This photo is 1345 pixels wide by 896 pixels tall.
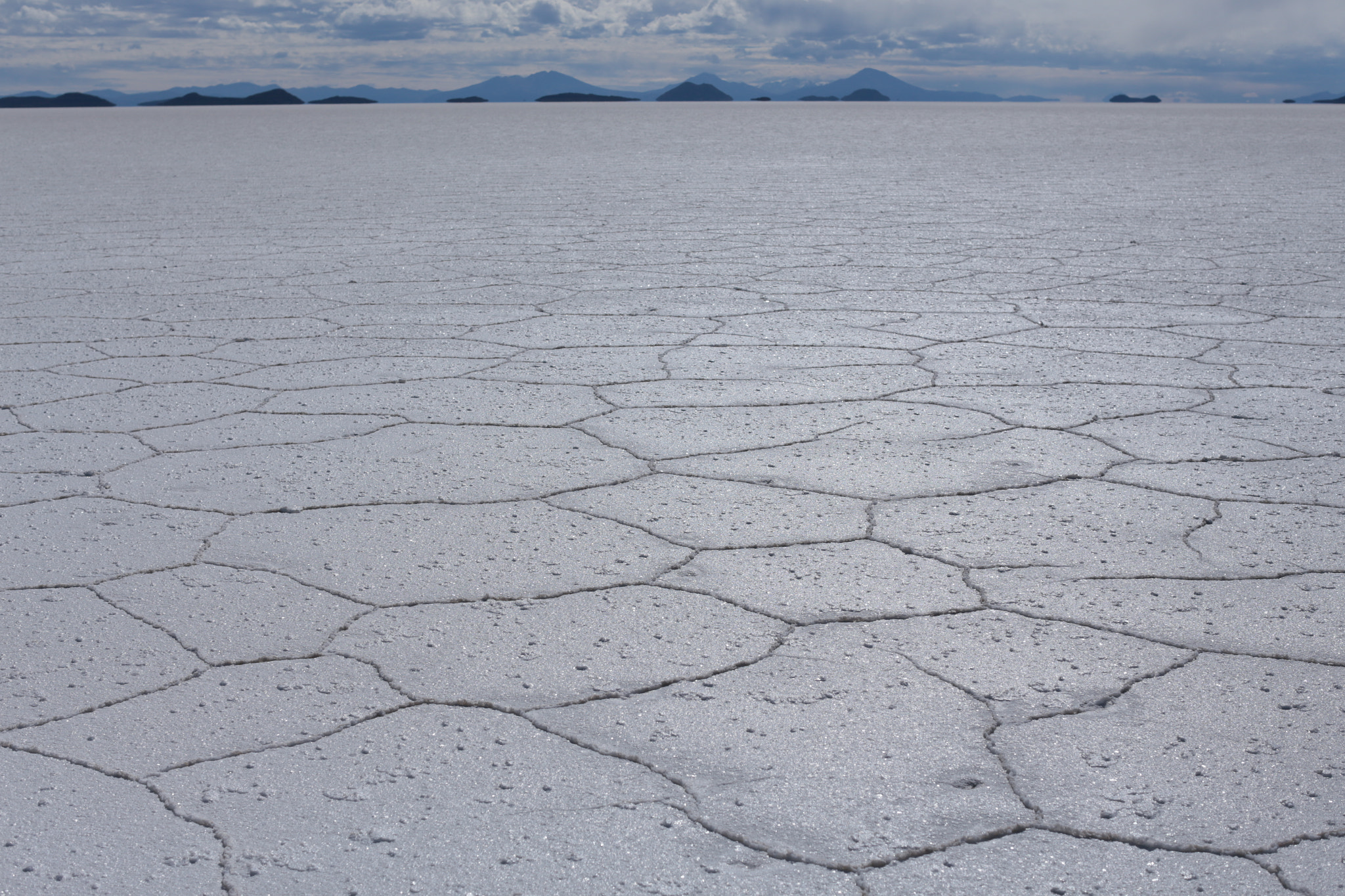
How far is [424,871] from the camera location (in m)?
1.00

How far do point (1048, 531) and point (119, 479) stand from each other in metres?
1.49

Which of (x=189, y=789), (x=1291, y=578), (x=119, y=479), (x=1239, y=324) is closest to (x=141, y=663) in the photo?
(x=189, y=789)

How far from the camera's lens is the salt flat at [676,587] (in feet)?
3.44

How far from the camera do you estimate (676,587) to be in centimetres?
155

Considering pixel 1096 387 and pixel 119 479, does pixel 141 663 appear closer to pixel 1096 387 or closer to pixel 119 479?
pixel 119 479

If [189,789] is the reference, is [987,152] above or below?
→ above

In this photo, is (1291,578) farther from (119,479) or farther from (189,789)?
(119,479)

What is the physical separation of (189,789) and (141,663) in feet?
0.97

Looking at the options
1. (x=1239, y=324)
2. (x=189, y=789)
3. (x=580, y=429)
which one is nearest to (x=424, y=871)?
(x=189, y=789)

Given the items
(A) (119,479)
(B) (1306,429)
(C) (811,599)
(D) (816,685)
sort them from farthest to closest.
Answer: (B) (1306,429) → (A) (119,479) → (C) (811,599) → (D) (816,685)

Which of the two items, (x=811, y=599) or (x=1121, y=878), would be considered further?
(x=811, y=599)

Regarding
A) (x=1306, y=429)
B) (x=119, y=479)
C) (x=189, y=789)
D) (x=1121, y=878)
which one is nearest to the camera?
(x=1121, y=878)

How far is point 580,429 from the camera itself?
225 centimetres

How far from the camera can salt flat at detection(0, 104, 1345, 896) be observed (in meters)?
1.05
